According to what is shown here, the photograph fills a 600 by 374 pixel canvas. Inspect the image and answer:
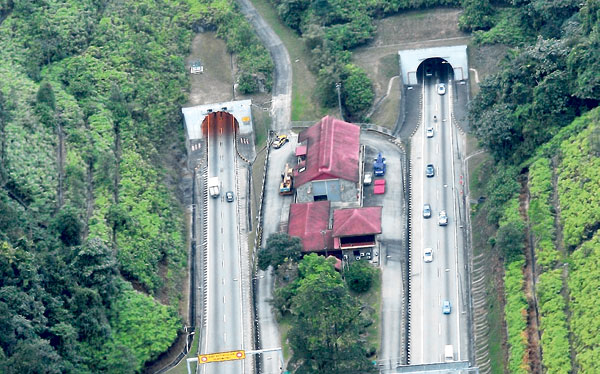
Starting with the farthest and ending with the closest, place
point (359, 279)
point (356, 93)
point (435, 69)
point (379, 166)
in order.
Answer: point (435, 69), point (356, 93), point (379, 166), point (359, 279)

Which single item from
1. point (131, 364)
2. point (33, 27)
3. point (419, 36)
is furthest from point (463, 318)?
point (33, 27)

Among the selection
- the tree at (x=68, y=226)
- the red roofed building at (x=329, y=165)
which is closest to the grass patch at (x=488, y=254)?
the red roofed building at (x=329, y=165)

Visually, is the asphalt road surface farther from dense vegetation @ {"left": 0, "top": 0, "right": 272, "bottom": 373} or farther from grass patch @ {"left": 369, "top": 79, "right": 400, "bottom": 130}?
grass patch @ {"left": 369, "top": 79, "right": 400, "bottom": 130}

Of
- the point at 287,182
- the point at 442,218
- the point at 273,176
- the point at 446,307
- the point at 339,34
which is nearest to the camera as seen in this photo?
the point at 446,307

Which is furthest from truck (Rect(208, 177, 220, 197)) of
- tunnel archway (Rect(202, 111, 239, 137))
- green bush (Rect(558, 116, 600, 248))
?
green bush (Rect(558, 116, 600, 248))

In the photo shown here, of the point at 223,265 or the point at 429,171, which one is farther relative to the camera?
the point at 429,171

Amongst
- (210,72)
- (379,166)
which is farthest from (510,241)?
(210,72)

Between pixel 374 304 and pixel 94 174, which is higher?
pixel 94 174

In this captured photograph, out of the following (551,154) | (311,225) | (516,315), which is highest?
(551,154)

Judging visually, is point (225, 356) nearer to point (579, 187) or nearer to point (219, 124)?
point (579, 187)
